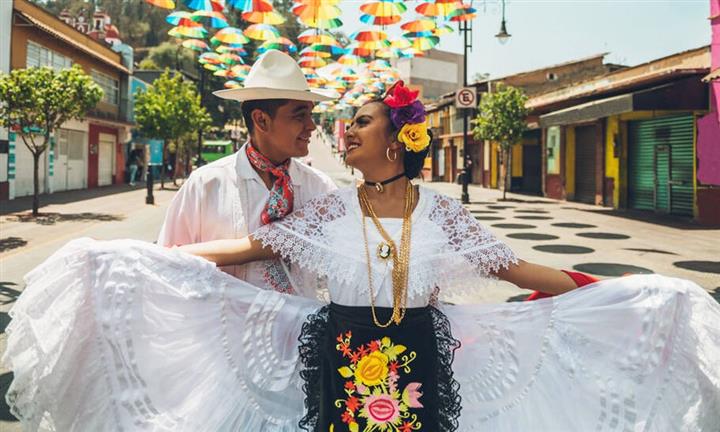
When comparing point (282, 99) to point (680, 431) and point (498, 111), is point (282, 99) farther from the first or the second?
point (498, 111)

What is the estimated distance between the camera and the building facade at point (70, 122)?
2094 centimetres

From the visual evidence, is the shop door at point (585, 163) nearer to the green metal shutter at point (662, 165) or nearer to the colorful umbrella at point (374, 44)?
the green metal shutter at point (662, 165)

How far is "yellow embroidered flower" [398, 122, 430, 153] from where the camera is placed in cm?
240

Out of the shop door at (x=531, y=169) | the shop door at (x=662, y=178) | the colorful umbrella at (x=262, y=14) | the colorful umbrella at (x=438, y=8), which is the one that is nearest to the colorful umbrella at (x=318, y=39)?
the colorful umbrella at (x=262, y=14)

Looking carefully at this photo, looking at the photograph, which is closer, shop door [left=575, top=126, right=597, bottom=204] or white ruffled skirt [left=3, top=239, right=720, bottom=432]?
white ruffled skirt [left=3, top=239, right=720, bottom=432]

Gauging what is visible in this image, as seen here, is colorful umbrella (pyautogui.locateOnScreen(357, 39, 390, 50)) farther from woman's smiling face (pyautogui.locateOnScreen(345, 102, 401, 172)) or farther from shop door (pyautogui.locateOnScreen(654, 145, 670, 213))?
woman's smiling face (pyautogui.locateOnScreen(345, 102, 401, 172))

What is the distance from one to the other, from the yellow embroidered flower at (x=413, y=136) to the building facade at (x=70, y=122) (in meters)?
16.9

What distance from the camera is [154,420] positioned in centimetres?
230

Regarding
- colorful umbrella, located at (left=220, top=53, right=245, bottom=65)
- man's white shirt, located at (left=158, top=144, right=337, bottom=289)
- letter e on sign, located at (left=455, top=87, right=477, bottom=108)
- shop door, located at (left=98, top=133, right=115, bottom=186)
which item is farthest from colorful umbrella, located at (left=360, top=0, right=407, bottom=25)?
shop door, located at (left=98, top=133, right=115, bottom=186)

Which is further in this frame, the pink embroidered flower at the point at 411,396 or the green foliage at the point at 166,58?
the green foliage at the point at 166,58

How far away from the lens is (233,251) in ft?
8.38

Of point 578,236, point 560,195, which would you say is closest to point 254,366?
point 578,236

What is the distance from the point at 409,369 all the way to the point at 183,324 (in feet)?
3.28

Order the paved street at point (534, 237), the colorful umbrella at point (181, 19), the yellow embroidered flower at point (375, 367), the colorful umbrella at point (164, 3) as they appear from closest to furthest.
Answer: the yellow embroidered flower at point (375, 367) → the colorful umbrella at point (164, 3) → the paved street at point (534, 237) → the colorful umbrella at point (181, 19)
